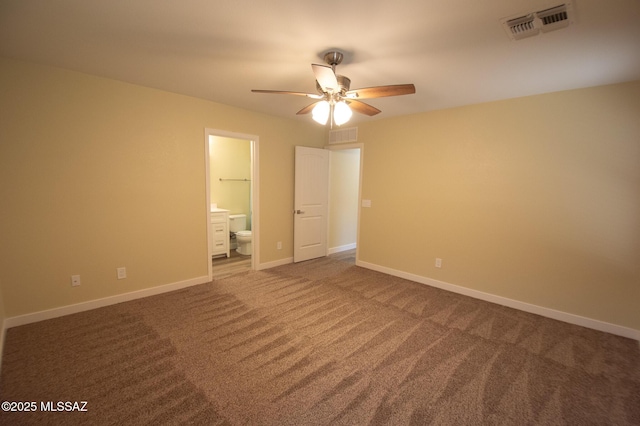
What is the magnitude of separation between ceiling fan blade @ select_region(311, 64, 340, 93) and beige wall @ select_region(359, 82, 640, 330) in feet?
7.19

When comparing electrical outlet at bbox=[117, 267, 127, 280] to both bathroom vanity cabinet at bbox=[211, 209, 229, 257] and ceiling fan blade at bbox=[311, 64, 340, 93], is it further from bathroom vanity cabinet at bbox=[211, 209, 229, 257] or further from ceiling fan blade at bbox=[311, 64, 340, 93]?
ceiling fan blade at bbox=[311, 64, 340, 93]

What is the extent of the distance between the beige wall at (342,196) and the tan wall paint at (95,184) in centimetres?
215

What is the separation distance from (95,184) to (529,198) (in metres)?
4.80

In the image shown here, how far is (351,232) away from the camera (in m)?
5.91

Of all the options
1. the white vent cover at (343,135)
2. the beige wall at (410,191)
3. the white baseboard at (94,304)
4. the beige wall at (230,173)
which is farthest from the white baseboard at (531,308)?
the beige wall at (230,173)

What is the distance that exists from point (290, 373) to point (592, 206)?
3.35 meters

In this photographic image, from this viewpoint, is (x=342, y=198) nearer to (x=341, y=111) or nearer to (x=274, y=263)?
(x=274, y=263)

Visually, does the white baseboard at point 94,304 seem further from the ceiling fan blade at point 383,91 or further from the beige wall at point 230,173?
the ceiling fan blade at point 383,91

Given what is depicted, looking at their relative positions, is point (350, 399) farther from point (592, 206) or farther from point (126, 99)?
point (126, 99)

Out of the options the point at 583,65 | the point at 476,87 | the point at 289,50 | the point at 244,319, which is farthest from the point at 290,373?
the point at 583,65

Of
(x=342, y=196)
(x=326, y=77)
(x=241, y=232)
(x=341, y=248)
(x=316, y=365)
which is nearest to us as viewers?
(x=326, y=77)

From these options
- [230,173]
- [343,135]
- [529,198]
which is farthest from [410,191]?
[230,173]

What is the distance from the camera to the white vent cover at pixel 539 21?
157 cm

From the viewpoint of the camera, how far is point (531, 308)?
3.07 meters
